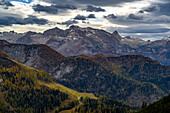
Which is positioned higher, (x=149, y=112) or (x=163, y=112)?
(x=163, y=112)

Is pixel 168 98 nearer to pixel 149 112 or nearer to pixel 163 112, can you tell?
pixel 149 112

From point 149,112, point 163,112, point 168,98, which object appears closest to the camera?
point 163,112

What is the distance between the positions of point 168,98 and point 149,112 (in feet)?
81.7

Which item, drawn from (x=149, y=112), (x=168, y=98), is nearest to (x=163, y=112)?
(x=149, y=112)

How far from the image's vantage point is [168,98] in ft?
525

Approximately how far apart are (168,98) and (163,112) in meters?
39.6

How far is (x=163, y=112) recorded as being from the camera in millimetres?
125438

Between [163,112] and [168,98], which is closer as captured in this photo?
[163,112]

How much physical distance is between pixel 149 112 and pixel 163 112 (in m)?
25.2

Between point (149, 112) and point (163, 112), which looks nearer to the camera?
point (163, 112)

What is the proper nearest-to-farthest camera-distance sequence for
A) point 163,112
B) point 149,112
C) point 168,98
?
1. point 163,112
2. point 149,112
3. point 168,98
